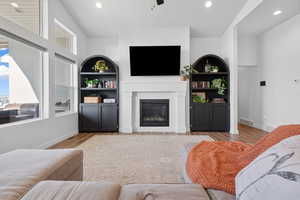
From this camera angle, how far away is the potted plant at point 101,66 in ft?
17.0

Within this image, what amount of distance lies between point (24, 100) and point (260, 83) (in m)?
6.12

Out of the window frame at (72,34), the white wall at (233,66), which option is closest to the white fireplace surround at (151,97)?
the white wall at (233,66)

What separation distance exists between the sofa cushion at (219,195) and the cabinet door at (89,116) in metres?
4.43

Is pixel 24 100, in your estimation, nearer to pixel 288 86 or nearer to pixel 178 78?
pixel 178 78

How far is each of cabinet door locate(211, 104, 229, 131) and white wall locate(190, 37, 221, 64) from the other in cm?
164

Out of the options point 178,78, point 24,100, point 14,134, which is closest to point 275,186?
point 14,134

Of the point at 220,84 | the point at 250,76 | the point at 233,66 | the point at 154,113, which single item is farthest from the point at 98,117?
the point at 250,76

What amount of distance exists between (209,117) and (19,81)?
4535mm

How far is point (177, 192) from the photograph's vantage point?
90 cm

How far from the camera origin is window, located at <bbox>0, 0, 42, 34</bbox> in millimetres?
2748

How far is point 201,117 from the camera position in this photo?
5.02m

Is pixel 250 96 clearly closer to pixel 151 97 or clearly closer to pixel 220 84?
pixel 220 84

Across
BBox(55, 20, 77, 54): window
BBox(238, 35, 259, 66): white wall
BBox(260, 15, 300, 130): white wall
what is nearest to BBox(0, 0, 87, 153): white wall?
BBox(55, 20, 77, 54): window

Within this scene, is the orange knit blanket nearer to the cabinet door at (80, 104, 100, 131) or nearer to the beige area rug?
the beige area rug
